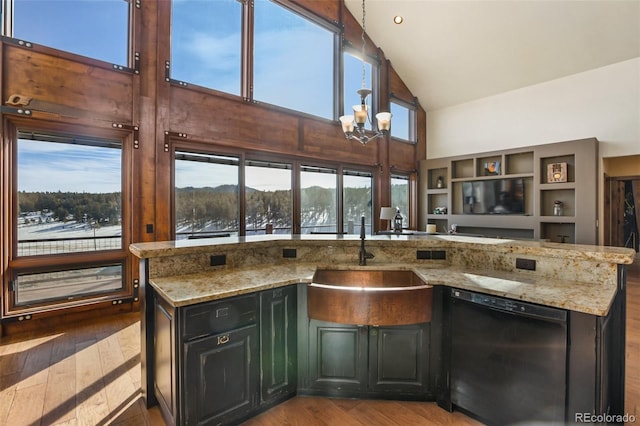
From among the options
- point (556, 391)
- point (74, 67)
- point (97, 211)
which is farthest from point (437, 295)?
point (74, 67)

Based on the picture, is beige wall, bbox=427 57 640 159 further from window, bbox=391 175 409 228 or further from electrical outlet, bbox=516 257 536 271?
electrical outlet, bbox=516 257 536 271

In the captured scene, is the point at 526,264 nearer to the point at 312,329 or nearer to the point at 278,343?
the point at 312,329

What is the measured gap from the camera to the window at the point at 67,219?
339 cm

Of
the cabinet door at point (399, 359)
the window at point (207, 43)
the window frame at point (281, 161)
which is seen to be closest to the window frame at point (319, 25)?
the window at point (207, 43)

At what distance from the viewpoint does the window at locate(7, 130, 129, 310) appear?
339cm

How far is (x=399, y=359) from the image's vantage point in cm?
203

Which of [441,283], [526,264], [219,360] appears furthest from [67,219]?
[526,264]

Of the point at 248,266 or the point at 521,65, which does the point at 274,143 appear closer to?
→ the point at 248,266

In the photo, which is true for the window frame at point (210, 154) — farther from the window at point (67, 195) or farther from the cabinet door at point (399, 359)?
the cabinet door at point (399, 359)

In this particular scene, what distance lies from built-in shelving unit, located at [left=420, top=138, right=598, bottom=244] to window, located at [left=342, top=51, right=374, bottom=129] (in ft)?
8.20

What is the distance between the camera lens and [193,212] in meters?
4.56

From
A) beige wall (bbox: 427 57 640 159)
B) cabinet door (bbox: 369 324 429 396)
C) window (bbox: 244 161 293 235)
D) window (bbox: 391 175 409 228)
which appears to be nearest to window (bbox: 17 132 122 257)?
window (bbox: 244 161 293 235)

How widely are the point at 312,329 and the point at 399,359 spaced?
0.60 meters

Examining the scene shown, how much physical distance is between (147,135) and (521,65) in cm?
685
